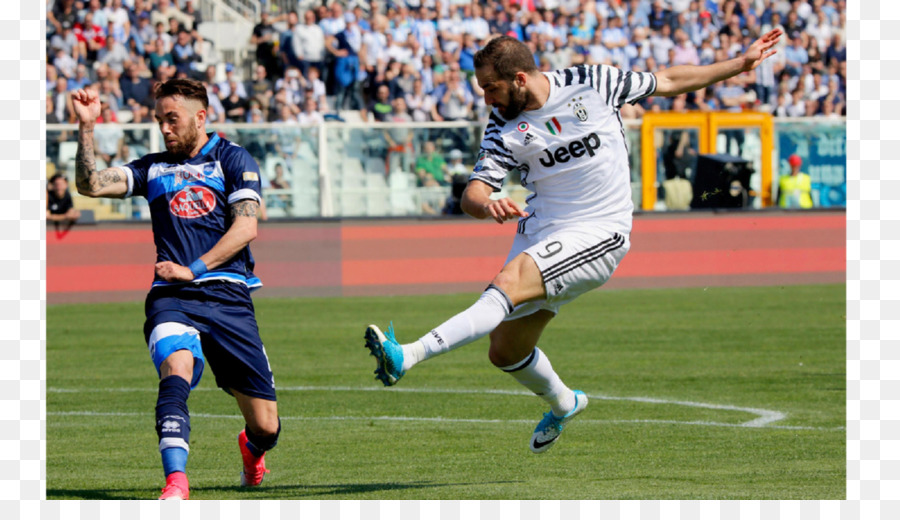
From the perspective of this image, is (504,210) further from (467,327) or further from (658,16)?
(658,16)

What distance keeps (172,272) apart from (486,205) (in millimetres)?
1679

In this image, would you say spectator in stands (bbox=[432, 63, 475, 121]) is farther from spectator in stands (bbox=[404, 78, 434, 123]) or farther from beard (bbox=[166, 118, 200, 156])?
beard (bbox=[166, 118, 200, 156])

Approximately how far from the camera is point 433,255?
2361cm

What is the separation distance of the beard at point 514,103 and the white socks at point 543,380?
149 centimetres

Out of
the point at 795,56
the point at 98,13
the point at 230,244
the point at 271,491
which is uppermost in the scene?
the point at 98,13

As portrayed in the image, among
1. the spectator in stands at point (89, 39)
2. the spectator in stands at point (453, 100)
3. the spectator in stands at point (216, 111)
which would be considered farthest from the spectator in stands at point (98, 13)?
the spectator in stands at point (453, 100)

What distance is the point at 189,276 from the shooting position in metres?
7.19

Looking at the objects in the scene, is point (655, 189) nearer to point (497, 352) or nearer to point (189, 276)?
point (497, 352)

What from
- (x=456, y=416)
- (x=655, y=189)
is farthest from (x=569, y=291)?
(x=655, y=189)

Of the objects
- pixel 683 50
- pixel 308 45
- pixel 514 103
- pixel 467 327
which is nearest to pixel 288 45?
pixel 308 45

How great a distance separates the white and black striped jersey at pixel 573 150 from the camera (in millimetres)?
7906

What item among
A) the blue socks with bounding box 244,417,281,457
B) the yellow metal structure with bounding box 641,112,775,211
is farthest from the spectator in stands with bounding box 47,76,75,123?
the blue socks with bounding box 244,417,281,457

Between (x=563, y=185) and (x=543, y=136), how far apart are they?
1.06 feet

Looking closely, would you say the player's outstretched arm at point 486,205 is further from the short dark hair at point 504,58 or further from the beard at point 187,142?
the beard at point 187,142
